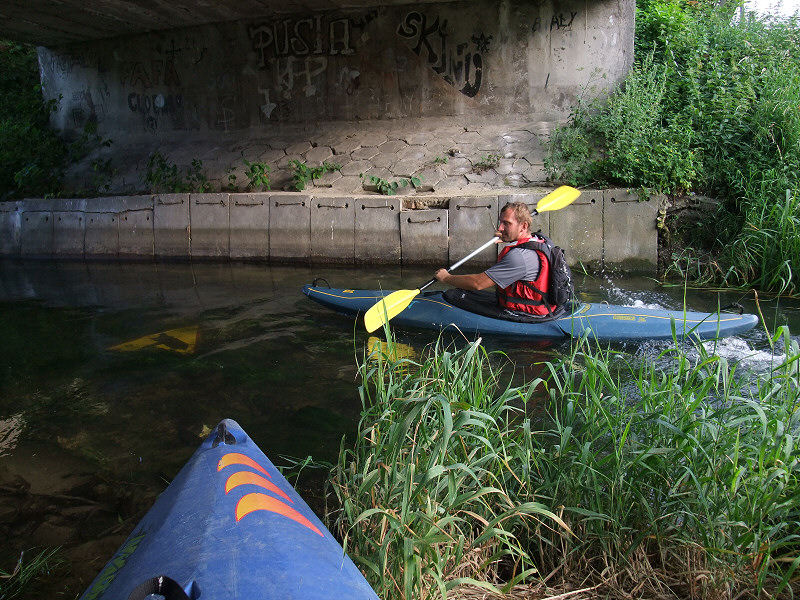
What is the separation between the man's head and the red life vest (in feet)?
0.21

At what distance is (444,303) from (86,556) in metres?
3.27

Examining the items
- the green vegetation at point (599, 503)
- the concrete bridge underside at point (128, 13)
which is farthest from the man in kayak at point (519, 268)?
the concrete bridge underside at point (128, 13)

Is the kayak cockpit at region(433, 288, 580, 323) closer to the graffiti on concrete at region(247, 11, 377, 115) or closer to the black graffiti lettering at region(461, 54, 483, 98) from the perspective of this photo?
the black graffiti lettering at region(461, 54, 483, 98)

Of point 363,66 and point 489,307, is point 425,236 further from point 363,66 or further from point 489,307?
point 363,66

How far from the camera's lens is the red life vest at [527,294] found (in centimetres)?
462

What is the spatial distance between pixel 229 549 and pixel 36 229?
377 inches

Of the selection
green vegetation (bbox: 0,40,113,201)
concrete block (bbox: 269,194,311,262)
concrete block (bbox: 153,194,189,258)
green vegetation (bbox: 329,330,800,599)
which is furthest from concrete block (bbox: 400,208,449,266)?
green vegetation (bbox: 0,40,113,201)

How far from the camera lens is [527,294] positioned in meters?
4.73

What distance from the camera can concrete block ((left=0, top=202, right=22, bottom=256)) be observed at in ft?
31.5

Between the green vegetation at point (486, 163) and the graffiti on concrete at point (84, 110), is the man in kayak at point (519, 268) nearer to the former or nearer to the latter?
the green vegetation at point (486, 163)

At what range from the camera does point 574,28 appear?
8789 millimetres

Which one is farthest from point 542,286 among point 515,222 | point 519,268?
point 515,222

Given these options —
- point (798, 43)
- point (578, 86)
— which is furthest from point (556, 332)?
point (798, 43)

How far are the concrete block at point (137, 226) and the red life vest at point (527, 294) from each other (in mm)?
5940
